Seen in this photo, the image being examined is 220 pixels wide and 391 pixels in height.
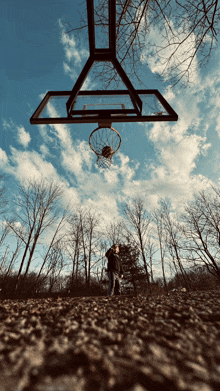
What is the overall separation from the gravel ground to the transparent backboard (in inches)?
153

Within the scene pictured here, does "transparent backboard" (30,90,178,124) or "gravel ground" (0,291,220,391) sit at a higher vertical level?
"transparent backboard" (30,90,178,124)

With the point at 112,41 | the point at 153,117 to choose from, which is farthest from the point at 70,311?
the point at 112,41

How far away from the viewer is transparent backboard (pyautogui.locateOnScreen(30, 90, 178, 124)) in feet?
13.1

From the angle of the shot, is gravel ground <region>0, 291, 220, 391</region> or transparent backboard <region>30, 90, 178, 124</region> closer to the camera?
gravel ground <region>0, 291, 220, 391</region>

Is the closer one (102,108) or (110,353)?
(110,353)

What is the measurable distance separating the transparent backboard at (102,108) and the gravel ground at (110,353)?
388 cm

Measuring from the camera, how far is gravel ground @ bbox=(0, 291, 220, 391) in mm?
783

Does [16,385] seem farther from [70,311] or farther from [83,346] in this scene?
[70,311]

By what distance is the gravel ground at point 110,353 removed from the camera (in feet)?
2.57

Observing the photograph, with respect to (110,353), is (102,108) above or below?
above

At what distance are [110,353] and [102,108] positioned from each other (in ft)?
14.9

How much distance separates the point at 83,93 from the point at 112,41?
147 centimetres

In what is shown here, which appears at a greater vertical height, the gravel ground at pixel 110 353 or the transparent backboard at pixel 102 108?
the transparent backboard at pixel 102 108

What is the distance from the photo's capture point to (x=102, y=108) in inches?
166
